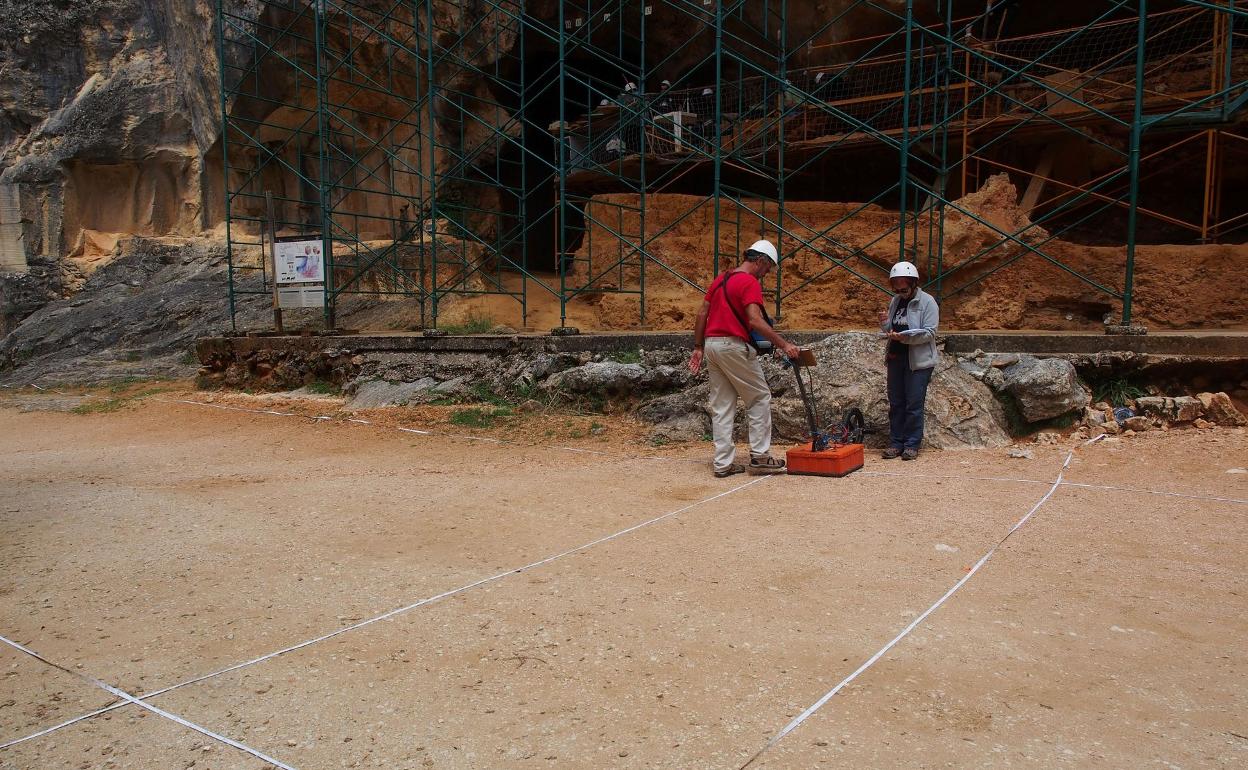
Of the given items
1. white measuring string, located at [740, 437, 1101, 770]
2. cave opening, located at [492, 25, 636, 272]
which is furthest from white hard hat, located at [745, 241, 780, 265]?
cave opening, located at [492, 25, 636, 272]

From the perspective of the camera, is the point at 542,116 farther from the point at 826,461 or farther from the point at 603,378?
the point at 826,461

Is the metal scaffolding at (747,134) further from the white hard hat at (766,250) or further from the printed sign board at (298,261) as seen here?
the white hard hat at (766,250)

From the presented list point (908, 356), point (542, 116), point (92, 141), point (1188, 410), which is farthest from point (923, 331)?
point (92, 141)

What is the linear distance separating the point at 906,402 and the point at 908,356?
12.3 inches

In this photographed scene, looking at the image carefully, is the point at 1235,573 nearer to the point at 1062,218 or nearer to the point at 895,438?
the point at 895,438

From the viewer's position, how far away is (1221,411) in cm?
585

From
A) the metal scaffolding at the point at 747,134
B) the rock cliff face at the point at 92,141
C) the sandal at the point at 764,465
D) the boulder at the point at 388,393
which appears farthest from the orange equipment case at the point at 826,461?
the rock cliff face at the point at 92,141

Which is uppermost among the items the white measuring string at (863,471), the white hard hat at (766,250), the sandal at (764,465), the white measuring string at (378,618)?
the white hard hat at (766,250)

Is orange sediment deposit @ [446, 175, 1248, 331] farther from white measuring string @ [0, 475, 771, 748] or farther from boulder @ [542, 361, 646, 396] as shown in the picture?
white measuring string @ [0, 475, 771, 748]

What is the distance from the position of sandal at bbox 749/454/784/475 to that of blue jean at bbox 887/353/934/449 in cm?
101

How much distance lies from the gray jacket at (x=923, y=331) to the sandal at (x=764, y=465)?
1.16m

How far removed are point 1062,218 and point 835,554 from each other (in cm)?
911

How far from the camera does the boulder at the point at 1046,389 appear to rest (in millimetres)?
6070

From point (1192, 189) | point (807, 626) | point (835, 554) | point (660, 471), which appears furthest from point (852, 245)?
point (807, 626)
